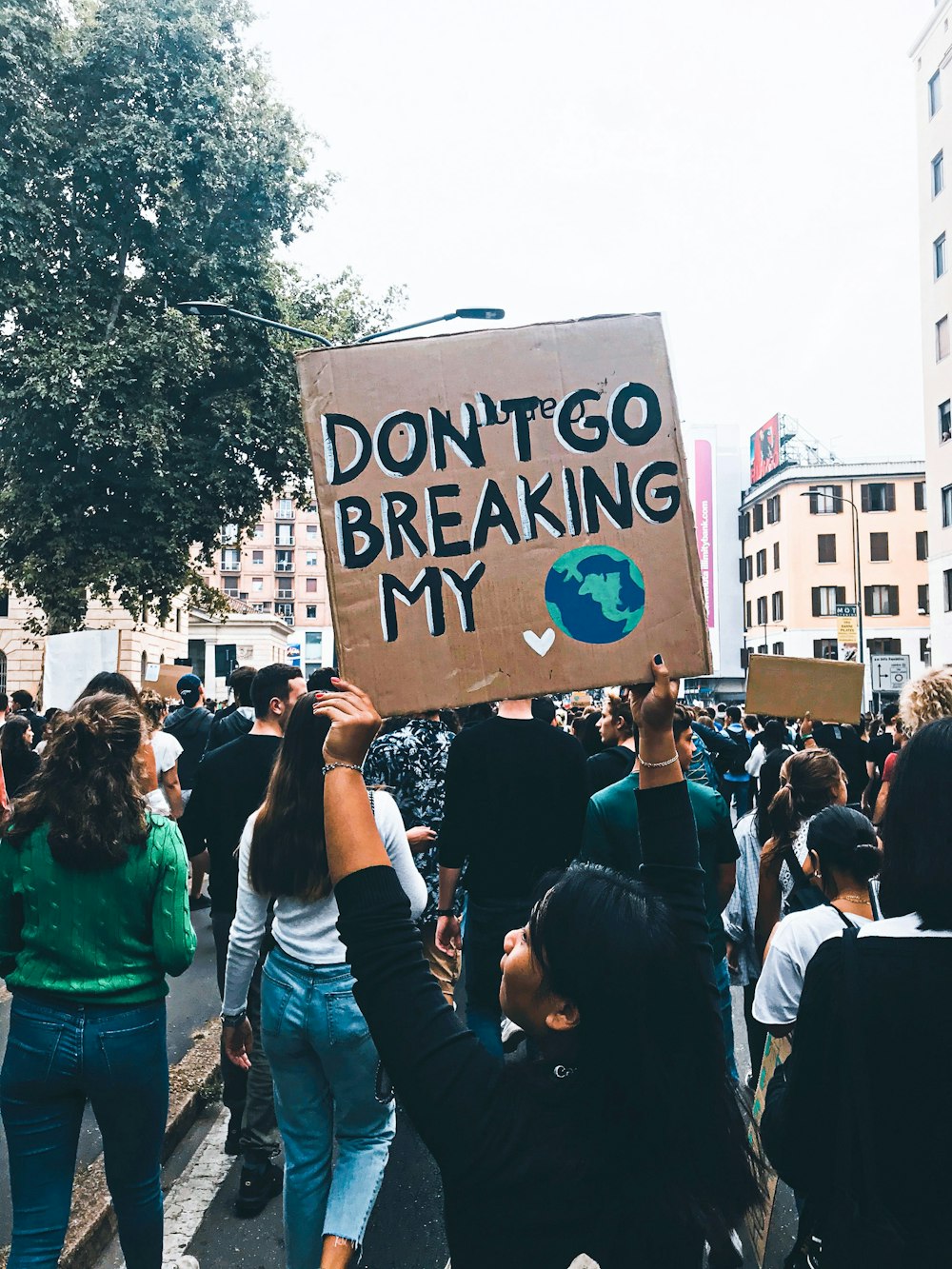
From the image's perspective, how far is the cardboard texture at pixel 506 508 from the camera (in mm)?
2123

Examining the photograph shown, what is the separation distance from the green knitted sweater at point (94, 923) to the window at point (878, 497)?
56.9 m

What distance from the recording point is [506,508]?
220cm

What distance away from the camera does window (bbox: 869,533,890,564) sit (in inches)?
2162

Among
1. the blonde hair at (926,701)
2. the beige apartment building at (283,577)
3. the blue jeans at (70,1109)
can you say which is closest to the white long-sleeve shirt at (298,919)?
the blue jeans at (70,1109)

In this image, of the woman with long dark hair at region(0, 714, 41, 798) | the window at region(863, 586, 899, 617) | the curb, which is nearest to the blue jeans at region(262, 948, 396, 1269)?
the curb

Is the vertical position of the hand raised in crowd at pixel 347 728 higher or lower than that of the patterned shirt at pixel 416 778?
higher

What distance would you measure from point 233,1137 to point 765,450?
62688 mm

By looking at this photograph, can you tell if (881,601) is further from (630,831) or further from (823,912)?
(823,912)

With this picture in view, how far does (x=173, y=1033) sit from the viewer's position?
5.93m

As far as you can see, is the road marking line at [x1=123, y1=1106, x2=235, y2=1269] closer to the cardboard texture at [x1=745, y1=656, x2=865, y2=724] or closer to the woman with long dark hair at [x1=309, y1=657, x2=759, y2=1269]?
the woman with long dark hair at [x1=309, y1=657, x2=759, y2=1269]

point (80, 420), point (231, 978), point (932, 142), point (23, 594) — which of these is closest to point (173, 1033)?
point (231, 978)

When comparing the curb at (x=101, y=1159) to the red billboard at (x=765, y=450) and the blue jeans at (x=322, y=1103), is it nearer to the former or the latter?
the blue jeans at (x=322, y=1103)

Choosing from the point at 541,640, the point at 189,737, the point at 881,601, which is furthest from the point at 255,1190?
the point at 881,601

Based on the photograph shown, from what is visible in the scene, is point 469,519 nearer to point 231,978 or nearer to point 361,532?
point 361,532
